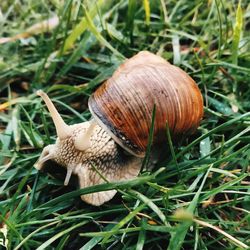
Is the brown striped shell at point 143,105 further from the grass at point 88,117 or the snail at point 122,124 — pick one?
the grass at point 88,117

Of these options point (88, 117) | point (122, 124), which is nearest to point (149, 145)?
point (122, 124)

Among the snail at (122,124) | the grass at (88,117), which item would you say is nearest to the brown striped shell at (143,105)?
the snail at (122,124)

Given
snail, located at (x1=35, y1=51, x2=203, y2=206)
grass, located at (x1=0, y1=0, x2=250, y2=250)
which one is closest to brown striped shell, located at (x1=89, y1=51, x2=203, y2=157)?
snail, located at (x1=35, y1=51, x2=203, y2=206)

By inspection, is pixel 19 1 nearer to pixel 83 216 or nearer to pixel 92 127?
pixel 92 127

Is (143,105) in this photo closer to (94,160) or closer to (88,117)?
(94,160)

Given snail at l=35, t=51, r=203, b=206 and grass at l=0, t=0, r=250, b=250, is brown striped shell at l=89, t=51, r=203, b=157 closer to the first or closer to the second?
snail at l=35, t=51, r=203, b=206

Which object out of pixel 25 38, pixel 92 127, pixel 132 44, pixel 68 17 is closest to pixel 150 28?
pixel 132 44
